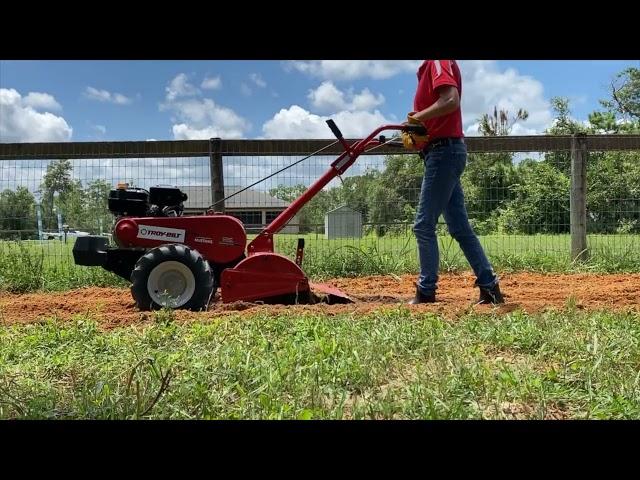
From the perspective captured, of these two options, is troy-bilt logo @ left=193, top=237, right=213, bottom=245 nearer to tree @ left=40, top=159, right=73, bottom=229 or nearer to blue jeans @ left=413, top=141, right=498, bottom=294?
blue jeans @ left=413, top=141, right=498, bottom=294

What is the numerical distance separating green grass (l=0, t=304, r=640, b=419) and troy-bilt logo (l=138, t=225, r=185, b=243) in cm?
111

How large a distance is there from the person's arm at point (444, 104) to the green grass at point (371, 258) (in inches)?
96.9

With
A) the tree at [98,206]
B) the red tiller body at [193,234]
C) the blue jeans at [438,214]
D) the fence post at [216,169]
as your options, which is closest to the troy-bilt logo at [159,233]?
the red tiller body at [193,234]

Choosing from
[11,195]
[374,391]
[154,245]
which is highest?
[11,195]

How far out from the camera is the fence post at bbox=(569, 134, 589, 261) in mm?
7207

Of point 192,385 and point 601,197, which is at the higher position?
point 601,197

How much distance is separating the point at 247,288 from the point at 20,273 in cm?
308

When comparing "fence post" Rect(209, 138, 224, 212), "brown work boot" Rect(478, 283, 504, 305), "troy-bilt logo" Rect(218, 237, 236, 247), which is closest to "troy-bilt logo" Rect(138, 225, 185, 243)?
"troy-bilt logo" Rect(218, 237, 236, 247)

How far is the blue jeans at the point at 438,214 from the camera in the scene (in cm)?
446
